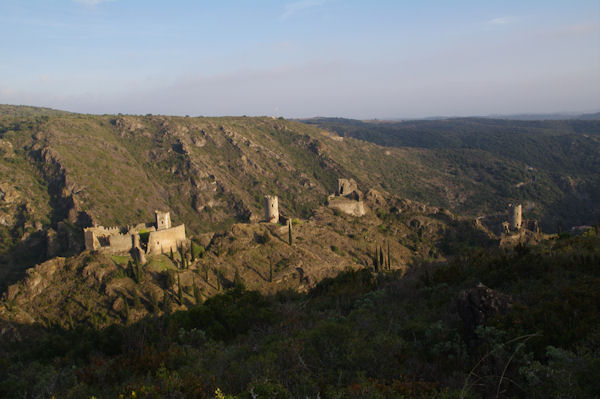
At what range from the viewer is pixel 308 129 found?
609 ft

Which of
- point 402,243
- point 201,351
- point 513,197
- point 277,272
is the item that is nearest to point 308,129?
point 513,197

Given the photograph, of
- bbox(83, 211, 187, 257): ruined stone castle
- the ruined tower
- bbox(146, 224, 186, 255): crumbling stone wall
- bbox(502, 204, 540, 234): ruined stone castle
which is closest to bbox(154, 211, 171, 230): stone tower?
bbox(83, 211, 187, 257): ruined stone castle

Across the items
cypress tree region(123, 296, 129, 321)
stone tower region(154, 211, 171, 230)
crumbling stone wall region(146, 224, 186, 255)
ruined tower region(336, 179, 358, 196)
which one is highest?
ruined tower region(336, 179, 358, 196)

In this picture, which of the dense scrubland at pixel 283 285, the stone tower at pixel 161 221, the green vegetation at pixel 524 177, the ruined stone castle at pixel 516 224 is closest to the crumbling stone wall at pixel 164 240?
the dense scrubland at pixel 283 285

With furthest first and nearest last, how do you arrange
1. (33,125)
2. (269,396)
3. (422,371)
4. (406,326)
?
(33,125) → (406,326) → (422,371) → (269,396)

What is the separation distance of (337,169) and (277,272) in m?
95.6

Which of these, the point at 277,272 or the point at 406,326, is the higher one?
the point at 406,326

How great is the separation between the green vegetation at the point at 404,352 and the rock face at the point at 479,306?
0.20 meters

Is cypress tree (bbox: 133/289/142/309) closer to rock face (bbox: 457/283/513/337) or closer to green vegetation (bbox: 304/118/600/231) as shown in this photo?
rock face (bbox: 457/283/513/337)

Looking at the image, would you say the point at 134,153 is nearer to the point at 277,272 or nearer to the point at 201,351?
the point at 277,272

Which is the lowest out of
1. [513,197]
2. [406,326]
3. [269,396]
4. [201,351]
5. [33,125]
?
[513,197]

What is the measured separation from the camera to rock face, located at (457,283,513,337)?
8.97m

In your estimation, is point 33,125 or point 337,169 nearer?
point 33,125

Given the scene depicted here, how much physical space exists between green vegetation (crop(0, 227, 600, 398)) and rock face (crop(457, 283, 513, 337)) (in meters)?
0.20
